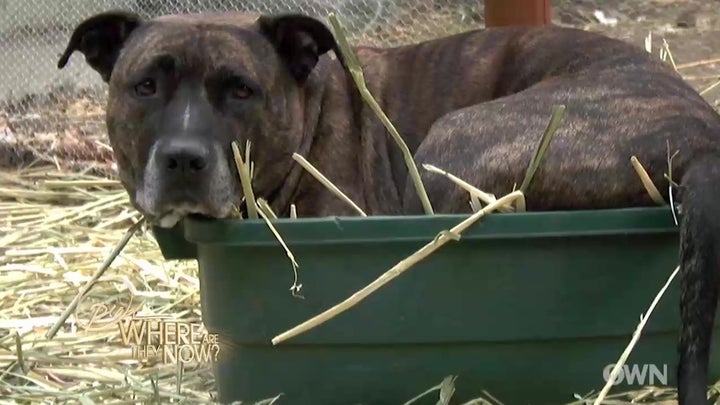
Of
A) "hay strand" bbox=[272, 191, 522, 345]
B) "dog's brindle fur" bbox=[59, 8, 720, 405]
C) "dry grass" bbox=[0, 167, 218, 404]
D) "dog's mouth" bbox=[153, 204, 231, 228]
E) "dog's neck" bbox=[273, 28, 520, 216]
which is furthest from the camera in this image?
"dog's neck" bbox=[273, 28, 520, 216]

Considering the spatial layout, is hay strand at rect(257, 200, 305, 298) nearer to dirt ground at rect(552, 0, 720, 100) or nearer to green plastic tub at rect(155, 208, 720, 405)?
green plastic tub at rect(155, 208, 720, 405)

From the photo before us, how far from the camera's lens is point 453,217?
2.88 m

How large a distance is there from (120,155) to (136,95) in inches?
9.6

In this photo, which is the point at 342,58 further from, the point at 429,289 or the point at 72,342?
the point at 72,342

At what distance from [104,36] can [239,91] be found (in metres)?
0.62

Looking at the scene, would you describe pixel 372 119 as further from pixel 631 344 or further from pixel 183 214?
pixel 631 344

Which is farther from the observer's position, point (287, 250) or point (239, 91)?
point (239, 91)

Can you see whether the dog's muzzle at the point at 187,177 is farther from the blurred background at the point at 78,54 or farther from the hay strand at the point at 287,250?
the blurred background at the point at 78,54

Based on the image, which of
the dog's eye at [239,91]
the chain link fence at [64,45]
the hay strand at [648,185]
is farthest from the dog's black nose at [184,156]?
the chain link fence at [64,45]

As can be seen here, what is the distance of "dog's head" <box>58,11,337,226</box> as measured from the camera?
3473 millimetres

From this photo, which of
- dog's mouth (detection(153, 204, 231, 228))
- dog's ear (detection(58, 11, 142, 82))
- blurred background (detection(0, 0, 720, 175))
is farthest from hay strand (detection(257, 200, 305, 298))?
blurred background (detection(0, 0, 720, 175))

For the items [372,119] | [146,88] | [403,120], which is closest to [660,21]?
[403,120]

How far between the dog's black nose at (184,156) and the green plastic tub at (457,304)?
405 millimetres

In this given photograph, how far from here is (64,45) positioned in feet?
22.6
